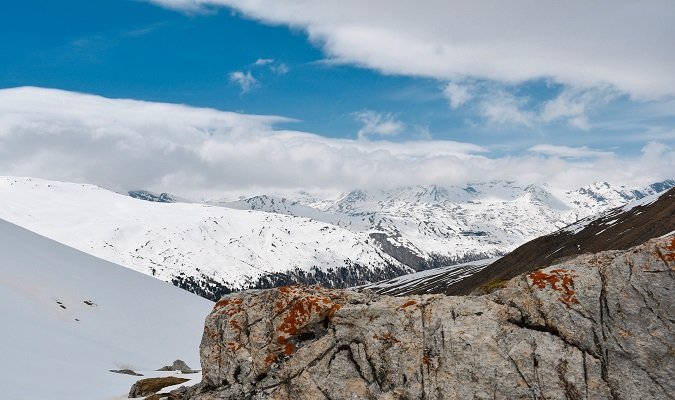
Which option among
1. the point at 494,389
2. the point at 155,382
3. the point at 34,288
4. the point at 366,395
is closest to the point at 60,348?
the point at 34,288

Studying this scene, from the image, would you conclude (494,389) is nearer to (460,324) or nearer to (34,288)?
(460,324)

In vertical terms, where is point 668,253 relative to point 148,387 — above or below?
above

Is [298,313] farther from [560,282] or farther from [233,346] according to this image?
[560,282]

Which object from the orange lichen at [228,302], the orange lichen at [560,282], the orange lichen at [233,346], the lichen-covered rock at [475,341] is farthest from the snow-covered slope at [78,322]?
the orange lichen at [560,282]

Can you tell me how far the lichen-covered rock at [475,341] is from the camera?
55.0 ft

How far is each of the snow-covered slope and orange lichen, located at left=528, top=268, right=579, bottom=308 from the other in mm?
36922

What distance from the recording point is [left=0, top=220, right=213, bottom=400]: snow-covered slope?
46156 mm

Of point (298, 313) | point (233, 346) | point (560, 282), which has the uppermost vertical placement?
point (560, 282)

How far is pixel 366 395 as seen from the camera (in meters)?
18.1

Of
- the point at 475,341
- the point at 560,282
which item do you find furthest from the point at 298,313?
the point at 560,282

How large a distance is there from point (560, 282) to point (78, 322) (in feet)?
237

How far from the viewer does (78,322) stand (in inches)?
2813

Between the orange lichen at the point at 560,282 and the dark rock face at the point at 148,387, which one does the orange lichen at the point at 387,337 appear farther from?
the dark rock face at the point at 148,387

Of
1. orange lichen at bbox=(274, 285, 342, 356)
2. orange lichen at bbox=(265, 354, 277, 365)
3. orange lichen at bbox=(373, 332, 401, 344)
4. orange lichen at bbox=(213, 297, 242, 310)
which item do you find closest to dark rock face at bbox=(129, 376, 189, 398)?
Answer: orange lichen at bbox=(213, 297, 242, 310)
